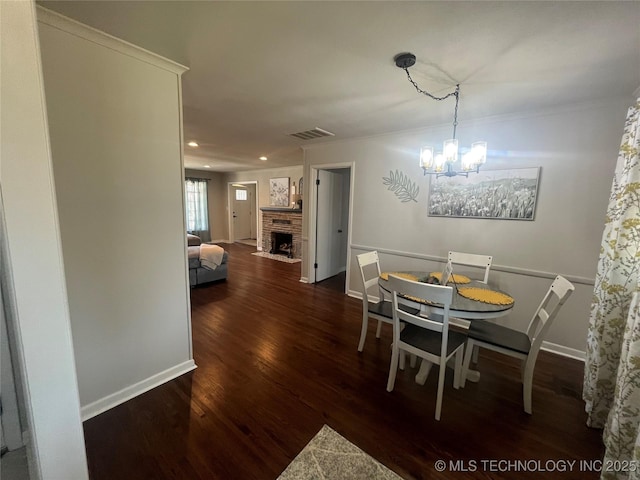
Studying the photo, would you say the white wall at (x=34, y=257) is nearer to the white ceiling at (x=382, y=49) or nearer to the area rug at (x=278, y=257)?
the white ceiling at (x=382, y=49)

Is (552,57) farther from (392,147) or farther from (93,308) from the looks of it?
(93,308)

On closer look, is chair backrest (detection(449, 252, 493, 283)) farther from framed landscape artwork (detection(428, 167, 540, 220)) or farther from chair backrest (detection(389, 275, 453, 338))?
chair backrest (detection(389, 275, 453, 338))

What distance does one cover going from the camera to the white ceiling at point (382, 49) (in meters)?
1.29

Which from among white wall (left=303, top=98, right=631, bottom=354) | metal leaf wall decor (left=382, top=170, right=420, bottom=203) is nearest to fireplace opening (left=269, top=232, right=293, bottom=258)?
metal leaf wall decor (left=382, top=170, right=420, bottom=203)

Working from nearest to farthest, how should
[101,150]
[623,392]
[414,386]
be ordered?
[623,392], [101,150], [414,386]

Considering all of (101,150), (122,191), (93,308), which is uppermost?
(101,150)

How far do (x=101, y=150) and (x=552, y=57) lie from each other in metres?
2.88

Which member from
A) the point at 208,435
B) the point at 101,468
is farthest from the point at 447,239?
the point at 101,468

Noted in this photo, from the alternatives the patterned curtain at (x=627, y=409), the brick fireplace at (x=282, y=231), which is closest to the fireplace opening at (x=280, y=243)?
the brick fireplace at (x=282, y=231)

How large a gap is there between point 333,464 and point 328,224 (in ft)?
12.1

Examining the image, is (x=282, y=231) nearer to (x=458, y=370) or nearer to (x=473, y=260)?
(x=473, y=260)

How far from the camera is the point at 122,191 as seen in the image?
1.70 metres

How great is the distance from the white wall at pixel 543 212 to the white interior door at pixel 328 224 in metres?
1.43

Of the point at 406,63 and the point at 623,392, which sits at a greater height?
the point at 406,63
